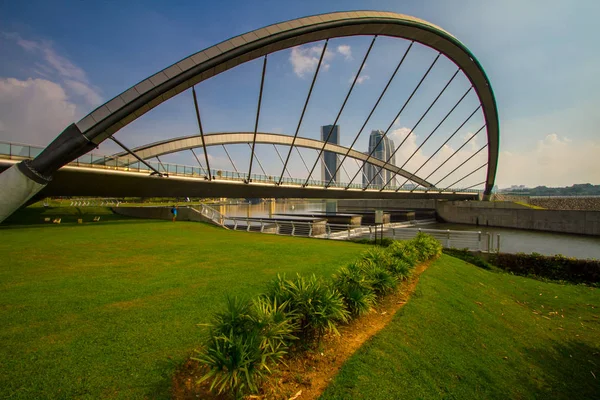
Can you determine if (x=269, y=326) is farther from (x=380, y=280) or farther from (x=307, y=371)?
(x=380, y=280)

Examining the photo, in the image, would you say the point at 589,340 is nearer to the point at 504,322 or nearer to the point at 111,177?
the point at 504,322

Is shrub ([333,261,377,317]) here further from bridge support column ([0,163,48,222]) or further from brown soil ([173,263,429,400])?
bridge support column ([0,163,48,222])

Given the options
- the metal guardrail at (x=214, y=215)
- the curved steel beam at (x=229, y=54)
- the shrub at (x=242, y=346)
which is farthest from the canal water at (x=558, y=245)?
the metal guardrail at (x=214, y=215)

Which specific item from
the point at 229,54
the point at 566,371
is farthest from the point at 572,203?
the point at 229,54

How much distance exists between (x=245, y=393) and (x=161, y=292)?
413cm

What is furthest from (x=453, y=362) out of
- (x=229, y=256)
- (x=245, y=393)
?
(x=229, y=256)

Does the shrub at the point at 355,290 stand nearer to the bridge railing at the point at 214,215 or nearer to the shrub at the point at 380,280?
the shrub at the point at 380,280

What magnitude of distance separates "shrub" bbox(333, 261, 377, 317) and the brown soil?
0.92 ft

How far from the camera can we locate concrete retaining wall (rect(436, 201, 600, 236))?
3117 cm

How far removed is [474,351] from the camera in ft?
15.9

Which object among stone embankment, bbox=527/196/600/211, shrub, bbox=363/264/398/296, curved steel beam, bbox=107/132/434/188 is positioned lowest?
shrub, bbox=363/264/398/296

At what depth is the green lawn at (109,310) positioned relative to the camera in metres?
3.24

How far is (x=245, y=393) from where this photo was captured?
9.79 ft

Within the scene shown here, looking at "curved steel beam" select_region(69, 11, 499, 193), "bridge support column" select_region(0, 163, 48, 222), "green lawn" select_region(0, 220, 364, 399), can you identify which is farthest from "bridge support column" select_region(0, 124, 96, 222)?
"green lawn" select_region(0, 220, 364, 399)
